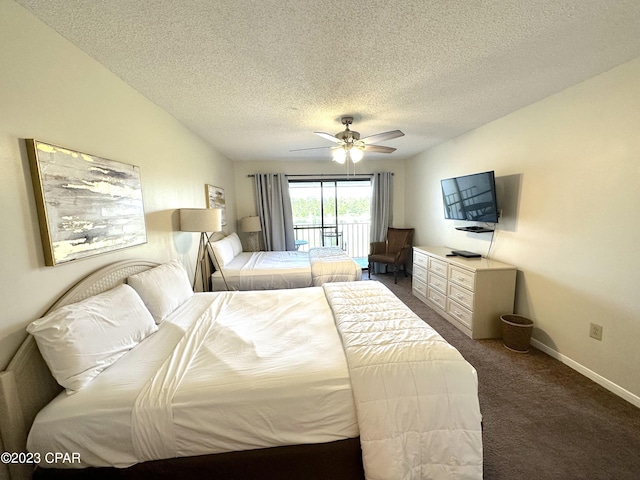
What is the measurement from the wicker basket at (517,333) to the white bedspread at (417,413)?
5.32 feet

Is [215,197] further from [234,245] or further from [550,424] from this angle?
[550,424]

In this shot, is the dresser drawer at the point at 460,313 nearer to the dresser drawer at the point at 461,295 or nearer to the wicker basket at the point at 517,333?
the dresser drawer at the point at 461,295

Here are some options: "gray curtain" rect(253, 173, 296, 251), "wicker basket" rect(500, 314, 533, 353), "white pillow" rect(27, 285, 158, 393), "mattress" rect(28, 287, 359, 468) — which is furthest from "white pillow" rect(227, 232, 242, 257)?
"wicker basket" rect(500, 314, 533, 353)

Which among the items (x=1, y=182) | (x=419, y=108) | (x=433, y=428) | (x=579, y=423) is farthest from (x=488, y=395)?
(x=1, y=182)

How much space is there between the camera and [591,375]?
6.59 feet

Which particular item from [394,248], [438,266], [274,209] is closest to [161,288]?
[438,266]

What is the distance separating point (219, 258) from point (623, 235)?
3.87m

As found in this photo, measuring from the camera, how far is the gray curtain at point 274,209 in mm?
5027

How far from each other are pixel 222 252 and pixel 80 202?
2021 mm

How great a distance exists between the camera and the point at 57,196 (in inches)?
51.6

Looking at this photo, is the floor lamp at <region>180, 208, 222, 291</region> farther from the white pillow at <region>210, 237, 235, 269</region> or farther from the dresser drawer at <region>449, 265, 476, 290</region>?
the dresser drawer at <region>449, 265, 476, 290</region>

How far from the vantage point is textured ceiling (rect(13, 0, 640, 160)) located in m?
1.25

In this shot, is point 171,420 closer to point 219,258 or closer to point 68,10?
point 68,10

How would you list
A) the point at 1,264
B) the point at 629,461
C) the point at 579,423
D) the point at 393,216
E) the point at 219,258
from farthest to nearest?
the point at 393,216, the point at 219,258, the point at 579,423, the point at 629,461, the point at 1,264
